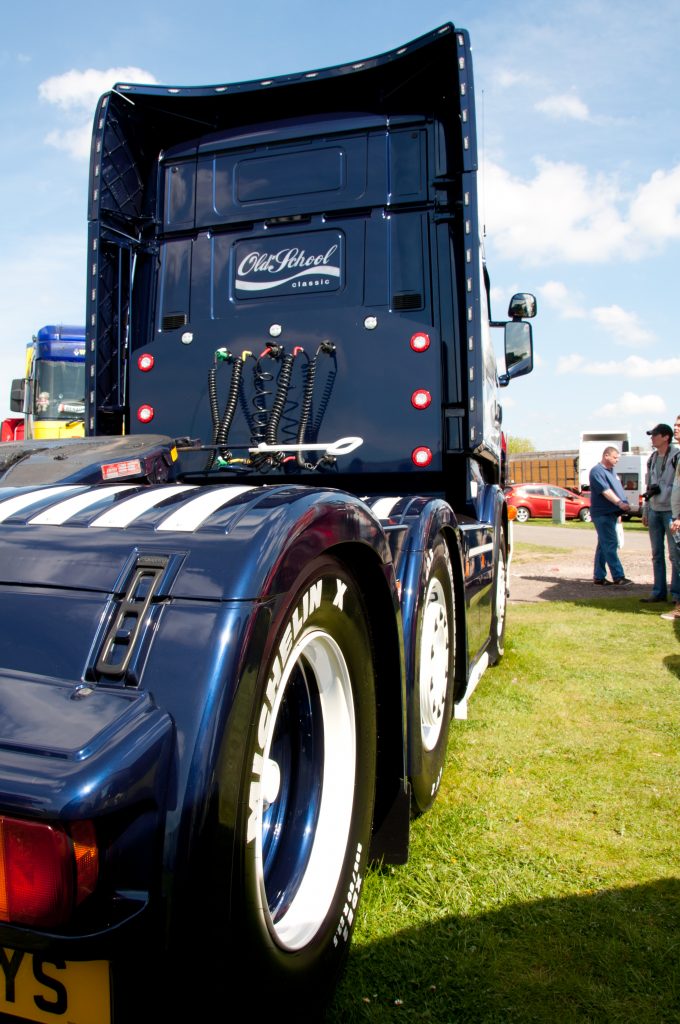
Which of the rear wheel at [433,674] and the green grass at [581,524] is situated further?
the green grass at [581,524]

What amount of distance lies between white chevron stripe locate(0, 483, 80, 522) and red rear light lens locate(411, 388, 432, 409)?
241 cm

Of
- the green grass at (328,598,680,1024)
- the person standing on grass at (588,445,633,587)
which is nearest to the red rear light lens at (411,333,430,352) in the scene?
the green grass at (328,598,680,1024)

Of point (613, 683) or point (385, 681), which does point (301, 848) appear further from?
point (613, 683)

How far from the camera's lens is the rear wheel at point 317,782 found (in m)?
1.52

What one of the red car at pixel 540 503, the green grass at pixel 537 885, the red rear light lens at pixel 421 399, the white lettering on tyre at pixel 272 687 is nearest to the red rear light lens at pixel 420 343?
the red rear light lens at pixel 421 399

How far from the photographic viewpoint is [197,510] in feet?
5.11

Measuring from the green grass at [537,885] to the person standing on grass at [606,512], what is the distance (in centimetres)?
577

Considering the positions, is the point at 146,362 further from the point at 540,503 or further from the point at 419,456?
the point at 540,503

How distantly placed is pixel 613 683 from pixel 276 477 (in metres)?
2.62

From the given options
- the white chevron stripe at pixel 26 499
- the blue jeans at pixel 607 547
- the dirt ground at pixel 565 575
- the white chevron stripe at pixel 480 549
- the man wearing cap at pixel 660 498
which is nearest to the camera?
the white chevron stripe at pixel 26 499

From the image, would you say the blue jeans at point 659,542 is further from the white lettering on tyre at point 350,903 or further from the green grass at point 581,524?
the green grass at point 581,524

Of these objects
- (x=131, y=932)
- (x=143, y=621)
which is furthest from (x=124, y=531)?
(x=131, y=932)

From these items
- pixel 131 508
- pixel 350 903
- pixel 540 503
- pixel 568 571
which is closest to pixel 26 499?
pixel 131 508

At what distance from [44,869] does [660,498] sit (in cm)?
855
